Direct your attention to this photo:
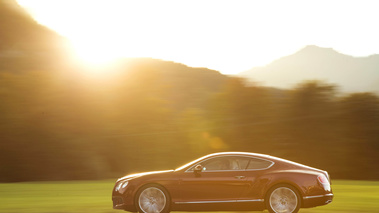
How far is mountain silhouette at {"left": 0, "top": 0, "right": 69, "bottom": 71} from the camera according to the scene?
78.9 meters

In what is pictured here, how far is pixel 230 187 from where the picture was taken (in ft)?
36.0

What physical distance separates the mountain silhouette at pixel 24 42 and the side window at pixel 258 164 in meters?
66.6

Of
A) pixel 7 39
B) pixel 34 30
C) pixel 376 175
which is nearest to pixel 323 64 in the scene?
pixel 376 175

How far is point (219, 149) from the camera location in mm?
37188

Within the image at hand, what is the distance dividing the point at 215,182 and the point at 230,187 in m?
0.31

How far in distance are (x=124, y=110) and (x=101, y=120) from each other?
1.62 metres

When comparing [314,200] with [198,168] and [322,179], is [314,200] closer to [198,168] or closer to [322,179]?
[322,179]

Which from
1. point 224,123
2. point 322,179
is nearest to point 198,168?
point 322,179

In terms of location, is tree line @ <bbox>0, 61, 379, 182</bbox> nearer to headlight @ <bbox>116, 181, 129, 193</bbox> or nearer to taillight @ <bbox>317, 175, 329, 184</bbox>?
headlight @ <bbox>116, 181, 129, 193</bbox>

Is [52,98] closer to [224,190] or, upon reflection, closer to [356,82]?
[356,82]

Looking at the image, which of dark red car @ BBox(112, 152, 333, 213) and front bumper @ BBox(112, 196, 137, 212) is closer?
dark red car @ BBox(112, 152, 333, 213)

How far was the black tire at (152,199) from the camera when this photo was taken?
11.2m

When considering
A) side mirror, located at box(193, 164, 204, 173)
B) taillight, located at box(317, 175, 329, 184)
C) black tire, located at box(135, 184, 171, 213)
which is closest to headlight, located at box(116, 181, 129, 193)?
black tire, located at box(135, 184, 171, 213)

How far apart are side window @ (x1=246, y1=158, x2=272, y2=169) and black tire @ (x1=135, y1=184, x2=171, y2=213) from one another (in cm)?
173
